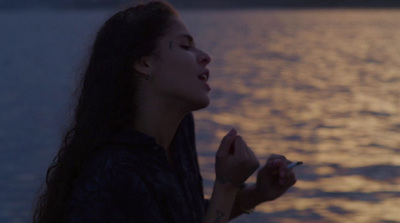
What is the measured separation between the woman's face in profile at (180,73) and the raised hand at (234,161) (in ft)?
0.43

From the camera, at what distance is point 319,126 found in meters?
11.7

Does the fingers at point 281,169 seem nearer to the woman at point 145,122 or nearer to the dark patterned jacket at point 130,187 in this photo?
the woman at point 145,122

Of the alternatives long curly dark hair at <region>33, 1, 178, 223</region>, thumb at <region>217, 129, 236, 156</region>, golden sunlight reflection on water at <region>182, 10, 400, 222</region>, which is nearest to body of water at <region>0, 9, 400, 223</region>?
golden sunlight reflection on water at <region>182, 10, 400, 222</region>

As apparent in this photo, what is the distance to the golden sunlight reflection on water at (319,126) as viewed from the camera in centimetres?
739

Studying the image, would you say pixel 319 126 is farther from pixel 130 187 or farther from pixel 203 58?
pixel 130 187

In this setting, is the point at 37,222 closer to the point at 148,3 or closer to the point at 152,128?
the point at 152,128

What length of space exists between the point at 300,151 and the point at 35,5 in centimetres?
9468

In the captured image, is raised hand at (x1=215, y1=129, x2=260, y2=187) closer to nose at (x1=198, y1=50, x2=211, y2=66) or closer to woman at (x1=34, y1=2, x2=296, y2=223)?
woman at (x1=34, y1=2, x2=296, y2=223)

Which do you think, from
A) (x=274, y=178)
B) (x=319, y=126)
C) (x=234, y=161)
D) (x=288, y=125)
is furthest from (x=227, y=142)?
(x=319, y=126)

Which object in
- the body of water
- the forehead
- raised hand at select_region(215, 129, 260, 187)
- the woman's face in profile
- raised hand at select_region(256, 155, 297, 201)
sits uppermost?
the forehead

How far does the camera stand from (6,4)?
9462 cm

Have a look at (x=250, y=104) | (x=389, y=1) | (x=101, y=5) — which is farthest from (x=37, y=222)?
(x=101, y=5)

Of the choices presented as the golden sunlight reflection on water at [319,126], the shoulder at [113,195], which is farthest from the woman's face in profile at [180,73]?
the golden sunlight reflection on water at [319,126]

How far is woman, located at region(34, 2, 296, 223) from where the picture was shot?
2.23 meters
